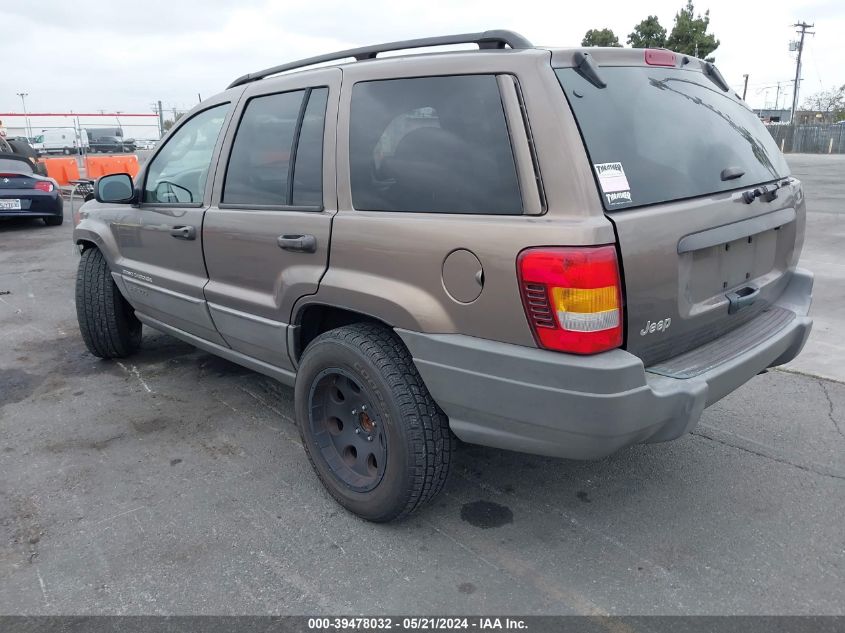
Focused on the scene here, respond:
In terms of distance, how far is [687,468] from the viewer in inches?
128

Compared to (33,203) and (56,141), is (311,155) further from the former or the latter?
(56,141)

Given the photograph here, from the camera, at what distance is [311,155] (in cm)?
296

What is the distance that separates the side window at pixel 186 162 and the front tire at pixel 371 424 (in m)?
1.42

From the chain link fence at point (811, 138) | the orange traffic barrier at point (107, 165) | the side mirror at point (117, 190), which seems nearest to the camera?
the side mirror at point (117, 190)

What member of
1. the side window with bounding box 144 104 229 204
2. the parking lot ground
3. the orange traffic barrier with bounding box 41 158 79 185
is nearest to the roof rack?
the side window with bounding box 144 104 229 204

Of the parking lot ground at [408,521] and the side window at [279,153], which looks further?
the side window at [279,153]

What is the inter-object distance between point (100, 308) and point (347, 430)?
2614 mm

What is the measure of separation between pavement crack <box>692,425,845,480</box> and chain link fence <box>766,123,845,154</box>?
1573 inches

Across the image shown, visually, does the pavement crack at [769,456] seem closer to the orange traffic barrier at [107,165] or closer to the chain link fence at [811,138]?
the orange traffic barrier at [107,165]

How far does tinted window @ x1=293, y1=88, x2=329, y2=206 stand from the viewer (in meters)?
2.92

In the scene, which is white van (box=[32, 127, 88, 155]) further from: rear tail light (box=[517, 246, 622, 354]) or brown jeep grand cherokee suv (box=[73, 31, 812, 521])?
rear tail light (box=[517, 246, 622, 354])

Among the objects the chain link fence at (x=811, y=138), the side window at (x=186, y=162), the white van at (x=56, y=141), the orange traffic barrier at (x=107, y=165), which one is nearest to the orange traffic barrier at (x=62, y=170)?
the orange traffic barrier at (x=107, y=165)

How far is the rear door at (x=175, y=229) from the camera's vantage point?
3.62 m

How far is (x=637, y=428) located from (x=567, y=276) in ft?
1.86
